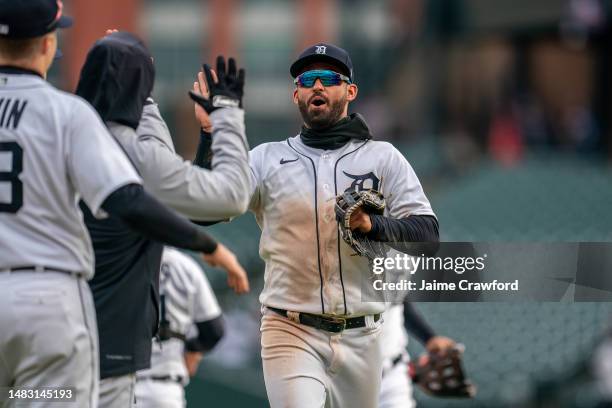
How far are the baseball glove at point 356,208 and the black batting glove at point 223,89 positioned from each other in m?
0.90

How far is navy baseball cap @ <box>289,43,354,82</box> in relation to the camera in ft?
19.5

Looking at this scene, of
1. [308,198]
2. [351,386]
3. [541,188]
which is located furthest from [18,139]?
[541,188]

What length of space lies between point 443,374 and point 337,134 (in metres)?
2.41

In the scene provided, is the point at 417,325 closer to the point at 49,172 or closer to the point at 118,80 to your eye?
the point at 118,80

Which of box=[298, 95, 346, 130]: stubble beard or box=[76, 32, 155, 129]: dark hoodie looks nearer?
box=[76, 32, 155, 129]: dark hoodie

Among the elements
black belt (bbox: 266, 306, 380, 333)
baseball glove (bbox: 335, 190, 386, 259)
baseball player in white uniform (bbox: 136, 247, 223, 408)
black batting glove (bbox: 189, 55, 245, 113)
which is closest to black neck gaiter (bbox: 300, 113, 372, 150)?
baseball glove (bbox: 335, 190, 386, 259)

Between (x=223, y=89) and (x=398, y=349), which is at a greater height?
A: (x=223, y=89)

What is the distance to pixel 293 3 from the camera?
5262cm

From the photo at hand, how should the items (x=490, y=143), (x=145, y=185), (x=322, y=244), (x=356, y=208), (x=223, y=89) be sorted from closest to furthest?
(x=145, y=185)
(x=223, y=89)
(x=356, y=208)
(x=322, y=244)
(x=490, y=143)

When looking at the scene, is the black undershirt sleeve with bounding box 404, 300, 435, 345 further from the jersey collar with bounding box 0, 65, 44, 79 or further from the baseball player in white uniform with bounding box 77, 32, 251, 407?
the jersey collar with bounding box 0, 65, 44, 79

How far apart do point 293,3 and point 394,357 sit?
45936 millimetres

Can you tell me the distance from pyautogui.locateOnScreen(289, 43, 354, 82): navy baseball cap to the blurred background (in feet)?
18.3

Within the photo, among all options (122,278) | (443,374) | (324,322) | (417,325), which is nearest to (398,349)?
(417,325)

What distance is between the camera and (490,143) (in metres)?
24.3
